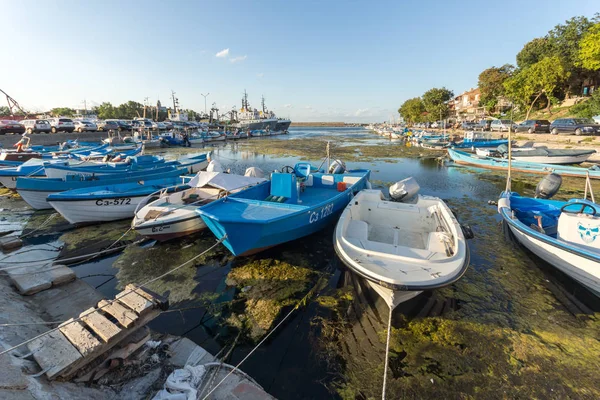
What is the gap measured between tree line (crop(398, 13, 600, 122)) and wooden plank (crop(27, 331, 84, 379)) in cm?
3519

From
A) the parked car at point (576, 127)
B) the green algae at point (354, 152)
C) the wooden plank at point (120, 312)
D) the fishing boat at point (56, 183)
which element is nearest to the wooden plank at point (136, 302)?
the wooden plank at point (120, 312)

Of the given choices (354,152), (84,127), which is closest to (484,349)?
(354,152)

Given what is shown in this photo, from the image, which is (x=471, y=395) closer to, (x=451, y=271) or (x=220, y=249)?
(x=451, y=271)

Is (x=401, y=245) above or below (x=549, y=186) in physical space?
below

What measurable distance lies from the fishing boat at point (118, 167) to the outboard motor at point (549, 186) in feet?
58.2

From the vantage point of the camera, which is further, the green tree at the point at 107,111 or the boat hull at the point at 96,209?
the green tree at the point at 107,111

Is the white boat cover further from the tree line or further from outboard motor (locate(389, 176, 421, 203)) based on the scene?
the tree line

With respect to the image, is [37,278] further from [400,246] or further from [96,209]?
[400,246]

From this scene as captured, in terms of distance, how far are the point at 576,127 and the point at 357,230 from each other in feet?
112

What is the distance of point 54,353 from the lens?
317 cm

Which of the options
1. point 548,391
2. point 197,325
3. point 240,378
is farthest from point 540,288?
point 197,325

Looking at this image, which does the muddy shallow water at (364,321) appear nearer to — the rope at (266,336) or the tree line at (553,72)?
the rope at (266,336)

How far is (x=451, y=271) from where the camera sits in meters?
4.59

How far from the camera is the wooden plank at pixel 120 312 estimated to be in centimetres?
354
